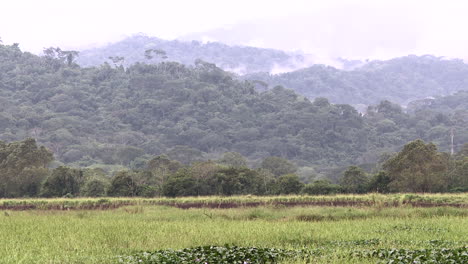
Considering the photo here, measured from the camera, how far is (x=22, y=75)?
17512 centimetres

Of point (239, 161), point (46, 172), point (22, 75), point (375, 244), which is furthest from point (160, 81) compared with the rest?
point (375, 244)

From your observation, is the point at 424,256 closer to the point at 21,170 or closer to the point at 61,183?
the point at 61,183

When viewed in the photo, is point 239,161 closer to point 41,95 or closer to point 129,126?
point 129,126

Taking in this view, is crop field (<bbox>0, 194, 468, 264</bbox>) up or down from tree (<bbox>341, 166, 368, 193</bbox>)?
down

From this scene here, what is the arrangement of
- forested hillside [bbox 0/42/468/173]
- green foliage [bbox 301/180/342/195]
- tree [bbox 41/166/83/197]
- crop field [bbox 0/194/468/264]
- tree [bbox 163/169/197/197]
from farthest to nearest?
forested hillside [bbox 0/42/468/173]
tree [bbox 41/166/83/197]
tree [bbox 163/169/197/197]
green foliage [bbox 301/180/342/195]
crop field [bbox 0/194/468/264]

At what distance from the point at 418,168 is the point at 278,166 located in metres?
33.0

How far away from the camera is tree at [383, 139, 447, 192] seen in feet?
147

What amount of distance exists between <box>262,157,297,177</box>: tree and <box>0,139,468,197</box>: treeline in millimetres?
21706

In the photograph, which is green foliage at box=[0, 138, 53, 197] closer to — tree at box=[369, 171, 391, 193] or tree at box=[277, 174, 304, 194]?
tree at box=[277, 174, 304, 194]

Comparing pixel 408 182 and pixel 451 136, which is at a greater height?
pixel 451 136

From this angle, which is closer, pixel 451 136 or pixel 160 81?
pixel 451 136

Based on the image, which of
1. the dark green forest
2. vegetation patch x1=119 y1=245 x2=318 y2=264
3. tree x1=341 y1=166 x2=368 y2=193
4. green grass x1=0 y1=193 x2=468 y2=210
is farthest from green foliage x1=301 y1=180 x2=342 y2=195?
the dark green forest

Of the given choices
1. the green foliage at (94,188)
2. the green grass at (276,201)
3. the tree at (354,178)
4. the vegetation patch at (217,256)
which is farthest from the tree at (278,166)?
the vegetation patch at (217,256)

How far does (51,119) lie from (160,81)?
5760 cm
